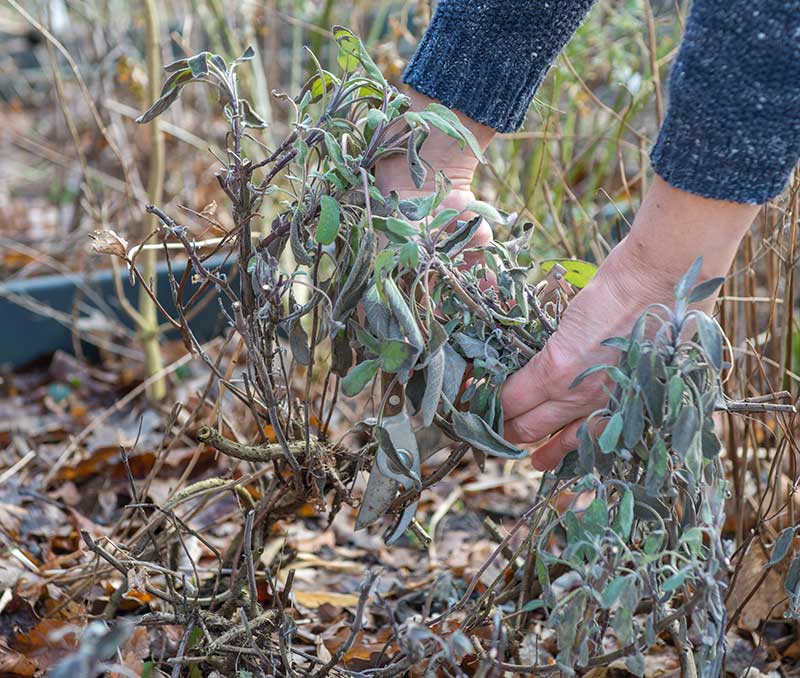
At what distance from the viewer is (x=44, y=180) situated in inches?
165

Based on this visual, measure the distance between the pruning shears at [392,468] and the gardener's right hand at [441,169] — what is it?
0.76ft

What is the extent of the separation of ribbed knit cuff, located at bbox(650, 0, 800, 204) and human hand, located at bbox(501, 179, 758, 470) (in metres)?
0.03

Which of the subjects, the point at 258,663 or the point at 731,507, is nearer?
the point at 258,663

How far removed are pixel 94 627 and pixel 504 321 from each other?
21.3 inches

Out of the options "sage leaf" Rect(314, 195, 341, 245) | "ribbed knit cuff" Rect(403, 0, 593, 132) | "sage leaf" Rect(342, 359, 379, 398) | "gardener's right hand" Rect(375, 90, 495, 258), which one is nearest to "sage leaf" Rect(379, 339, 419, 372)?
"sage leaf" Rect(342, 359, 379, 398)

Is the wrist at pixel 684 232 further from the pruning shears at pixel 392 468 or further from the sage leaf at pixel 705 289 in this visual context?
the pruning shears at pixel 392 468

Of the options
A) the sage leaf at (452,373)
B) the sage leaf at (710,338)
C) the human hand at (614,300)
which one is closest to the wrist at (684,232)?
the human hand at (614,300)

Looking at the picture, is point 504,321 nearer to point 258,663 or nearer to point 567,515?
point 567,515

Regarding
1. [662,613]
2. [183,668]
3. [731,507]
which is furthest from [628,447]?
[731,507]

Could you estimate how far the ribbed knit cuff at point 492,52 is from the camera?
3.61ft

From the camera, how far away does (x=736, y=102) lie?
88 centimetres

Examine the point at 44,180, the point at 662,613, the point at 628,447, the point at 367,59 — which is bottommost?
the point at 44,180

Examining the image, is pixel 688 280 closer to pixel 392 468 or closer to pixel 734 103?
pixel 734 103

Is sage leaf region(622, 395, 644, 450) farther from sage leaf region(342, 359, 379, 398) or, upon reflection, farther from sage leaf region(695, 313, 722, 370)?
sage leaf region(342, 359, 379, 398)
